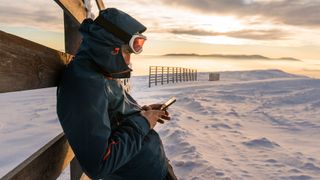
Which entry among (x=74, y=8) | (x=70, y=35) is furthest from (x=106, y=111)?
(x=70, y=35)

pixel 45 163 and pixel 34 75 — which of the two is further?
pixel 45 163

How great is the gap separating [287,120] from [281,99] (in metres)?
5.27

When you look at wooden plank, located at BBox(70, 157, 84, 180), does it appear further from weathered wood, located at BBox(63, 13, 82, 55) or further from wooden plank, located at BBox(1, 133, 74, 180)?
weathered wood, located at BBox(63, 13, 82, 55)

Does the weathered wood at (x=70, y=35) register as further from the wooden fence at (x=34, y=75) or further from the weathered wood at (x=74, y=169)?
the weathered wood at (x=74, y=169)

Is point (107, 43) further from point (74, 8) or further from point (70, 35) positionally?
point (70, 35)

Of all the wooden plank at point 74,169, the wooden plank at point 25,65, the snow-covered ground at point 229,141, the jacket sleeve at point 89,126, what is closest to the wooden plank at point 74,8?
the wooden plank at point 25,65

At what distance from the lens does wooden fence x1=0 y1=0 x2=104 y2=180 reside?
154cm

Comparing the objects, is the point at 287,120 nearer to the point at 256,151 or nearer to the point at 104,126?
the point at 256,151

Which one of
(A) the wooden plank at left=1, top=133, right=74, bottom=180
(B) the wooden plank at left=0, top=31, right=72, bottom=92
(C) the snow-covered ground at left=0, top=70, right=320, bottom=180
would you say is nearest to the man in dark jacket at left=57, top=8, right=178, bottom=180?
(B) the wooden plank at left=0, top=31, right=72, bottom=92

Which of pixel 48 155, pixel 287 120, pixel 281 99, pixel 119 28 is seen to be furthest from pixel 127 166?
pixel 281 99

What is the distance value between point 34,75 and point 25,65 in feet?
0.37

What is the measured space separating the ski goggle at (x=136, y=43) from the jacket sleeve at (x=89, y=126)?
317 mm

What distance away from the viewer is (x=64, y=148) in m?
2.54

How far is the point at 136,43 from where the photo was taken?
2.13m
